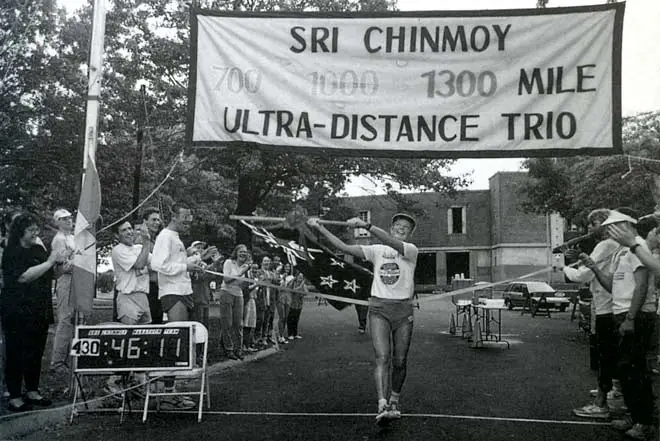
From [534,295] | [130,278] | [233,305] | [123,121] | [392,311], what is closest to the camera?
[392,311]

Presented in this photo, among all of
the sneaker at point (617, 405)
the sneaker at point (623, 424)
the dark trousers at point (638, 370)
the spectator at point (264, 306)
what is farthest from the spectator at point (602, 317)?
the spectator at point (264, 306)

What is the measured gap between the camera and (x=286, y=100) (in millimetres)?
4930

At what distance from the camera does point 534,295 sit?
2927 centimetres

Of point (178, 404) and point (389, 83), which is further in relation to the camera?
point (178, 404)

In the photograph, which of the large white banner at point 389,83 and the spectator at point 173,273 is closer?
the large white banner at point 389,83

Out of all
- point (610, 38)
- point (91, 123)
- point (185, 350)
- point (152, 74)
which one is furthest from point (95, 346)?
point (152, 74)

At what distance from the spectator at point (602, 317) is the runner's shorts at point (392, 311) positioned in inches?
71.1

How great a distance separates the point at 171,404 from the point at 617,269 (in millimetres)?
5000

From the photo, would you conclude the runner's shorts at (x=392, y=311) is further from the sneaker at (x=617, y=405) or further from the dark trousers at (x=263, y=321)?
the dark trousers at (x=263, y=321)

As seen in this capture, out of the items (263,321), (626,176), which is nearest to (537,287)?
(626,176)

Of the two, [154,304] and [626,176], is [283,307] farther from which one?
[626,176]

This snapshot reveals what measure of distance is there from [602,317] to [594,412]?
3.43ft

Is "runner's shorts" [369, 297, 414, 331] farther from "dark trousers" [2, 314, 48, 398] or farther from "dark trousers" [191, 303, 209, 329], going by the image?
"dark trousers" [191, 303, 209, 329]

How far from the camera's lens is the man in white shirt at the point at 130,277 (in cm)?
750
